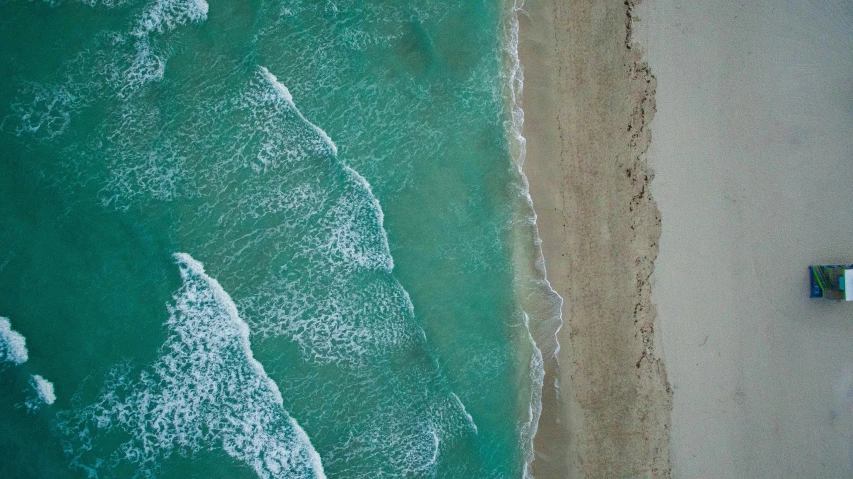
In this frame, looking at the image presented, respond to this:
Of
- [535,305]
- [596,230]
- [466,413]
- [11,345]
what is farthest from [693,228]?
[11,345]

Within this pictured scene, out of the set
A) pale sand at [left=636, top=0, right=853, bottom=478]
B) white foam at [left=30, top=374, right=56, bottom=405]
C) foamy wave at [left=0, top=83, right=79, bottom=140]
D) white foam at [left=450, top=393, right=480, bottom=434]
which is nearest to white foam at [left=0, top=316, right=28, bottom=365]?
white foam at [left=30, top=374, right=56, bottom=405]

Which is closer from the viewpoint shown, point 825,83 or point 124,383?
point 124,383

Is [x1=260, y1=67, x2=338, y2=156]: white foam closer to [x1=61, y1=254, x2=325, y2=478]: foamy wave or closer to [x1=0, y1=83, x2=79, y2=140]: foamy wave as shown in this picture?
[x1=61, y1=254, x2=325, y2=478]: foamy wave

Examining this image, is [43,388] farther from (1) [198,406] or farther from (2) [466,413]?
(2) [466,413]

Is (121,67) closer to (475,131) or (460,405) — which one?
(475,131)

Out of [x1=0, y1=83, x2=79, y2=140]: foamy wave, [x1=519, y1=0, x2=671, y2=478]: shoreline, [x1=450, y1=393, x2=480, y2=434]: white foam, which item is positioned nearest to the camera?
[x1=0, y1=83, x2=79, y2=140]: foamy wave

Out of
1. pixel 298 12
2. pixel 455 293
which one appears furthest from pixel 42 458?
pixel 298 12

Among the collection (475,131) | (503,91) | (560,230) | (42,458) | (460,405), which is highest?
(503,91)
